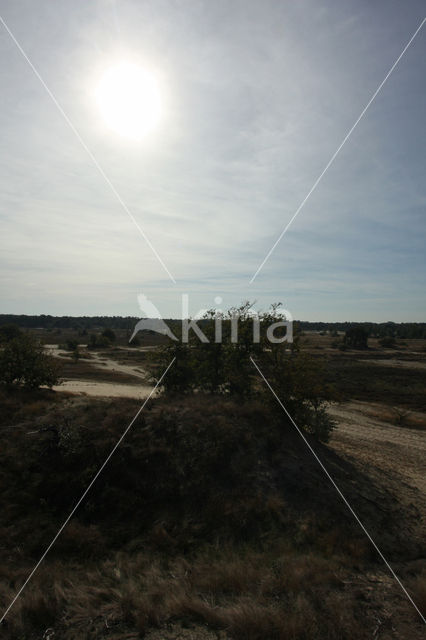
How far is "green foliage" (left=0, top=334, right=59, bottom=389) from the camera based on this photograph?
2145 cm

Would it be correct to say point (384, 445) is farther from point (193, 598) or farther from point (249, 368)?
point (193, 598)

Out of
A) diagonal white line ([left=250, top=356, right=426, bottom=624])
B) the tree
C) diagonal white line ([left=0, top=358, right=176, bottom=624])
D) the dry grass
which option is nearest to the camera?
the dry grass

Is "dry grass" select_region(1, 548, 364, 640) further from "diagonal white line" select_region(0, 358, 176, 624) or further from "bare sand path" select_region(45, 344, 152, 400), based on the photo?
"bare sand path" select_region(45, 344, 152, 400)

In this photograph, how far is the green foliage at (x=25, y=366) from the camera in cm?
2145

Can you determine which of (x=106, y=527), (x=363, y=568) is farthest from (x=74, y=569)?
(x=363, y=568)

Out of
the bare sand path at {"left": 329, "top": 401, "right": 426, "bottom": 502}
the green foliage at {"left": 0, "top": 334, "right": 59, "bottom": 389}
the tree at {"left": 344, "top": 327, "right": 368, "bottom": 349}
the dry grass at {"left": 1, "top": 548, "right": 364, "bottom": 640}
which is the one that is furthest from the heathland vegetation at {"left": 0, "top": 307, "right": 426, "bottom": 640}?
the tree at {"left": 344, "top": 327, "right": 368, "bottom": 349}

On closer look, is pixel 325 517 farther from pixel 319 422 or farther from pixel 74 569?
pixel 74 569

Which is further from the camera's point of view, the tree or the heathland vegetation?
the tree

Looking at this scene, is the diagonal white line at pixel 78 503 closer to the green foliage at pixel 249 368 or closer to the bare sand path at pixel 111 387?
the green foliage at pixel 249 368

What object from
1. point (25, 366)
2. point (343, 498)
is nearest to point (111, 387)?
point (25, 366)

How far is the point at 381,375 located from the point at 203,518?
58.0m

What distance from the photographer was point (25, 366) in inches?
853

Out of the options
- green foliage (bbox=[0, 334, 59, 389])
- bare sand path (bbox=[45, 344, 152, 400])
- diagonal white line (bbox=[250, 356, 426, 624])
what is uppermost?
green foliage (bbox=[0, 334, 59, 389])

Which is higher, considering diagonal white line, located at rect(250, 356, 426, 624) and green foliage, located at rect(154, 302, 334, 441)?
green foliage, located at rect(154, 302, 334, 441)
